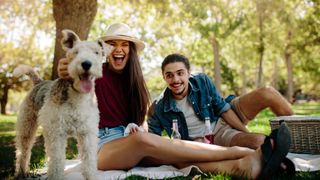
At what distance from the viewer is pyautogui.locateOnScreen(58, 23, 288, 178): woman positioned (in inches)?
133

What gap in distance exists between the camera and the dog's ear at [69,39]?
127 inches

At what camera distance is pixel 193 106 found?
4516 millimetres

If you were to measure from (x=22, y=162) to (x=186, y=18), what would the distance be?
10.3 meters

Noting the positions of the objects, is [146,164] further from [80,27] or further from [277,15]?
[277,15]

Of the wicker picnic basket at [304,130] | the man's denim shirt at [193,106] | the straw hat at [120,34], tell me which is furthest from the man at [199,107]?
the straw hat at [120,34]

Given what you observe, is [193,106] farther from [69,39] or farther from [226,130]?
[69,39]

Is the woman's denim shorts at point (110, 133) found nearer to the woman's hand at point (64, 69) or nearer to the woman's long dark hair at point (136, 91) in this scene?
the woman's long dark hair at point (136, 91)

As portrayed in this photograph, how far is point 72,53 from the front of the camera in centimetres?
312

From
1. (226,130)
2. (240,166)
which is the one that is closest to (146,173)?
(240,166)

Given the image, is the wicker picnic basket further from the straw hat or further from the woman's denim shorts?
the straw hat

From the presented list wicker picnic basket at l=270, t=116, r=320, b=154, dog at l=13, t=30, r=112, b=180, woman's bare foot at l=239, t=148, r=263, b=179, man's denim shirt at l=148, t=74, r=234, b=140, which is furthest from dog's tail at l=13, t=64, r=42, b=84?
wicker picnic basket at l=270, t=116, r=320, b=154

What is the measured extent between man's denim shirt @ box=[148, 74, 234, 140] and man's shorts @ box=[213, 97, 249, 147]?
0.11m

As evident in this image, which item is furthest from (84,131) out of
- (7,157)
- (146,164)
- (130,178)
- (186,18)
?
(186,18)

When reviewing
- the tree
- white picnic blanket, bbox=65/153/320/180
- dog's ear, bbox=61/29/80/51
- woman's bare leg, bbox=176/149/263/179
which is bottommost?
white picnic blanket, bbox=65/153/320/180
